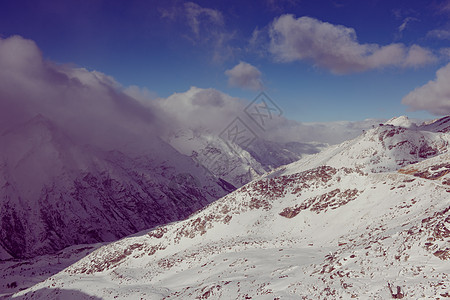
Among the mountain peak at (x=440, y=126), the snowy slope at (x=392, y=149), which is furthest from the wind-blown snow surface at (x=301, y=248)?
the mountain peak at (x=440, y=126)

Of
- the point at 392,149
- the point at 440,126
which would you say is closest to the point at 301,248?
the point at 392,149

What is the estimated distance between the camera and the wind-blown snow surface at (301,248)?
50.5ft

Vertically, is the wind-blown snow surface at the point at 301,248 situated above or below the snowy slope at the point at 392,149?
below

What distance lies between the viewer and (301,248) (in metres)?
30.6

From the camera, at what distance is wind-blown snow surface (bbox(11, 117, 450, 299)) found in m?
15.4

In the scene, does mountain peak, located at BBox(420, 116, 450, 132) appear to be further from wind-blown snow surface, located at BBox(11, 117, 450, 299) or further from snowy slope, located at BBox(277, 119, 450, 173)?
wind-blown snow surface, located at BBox(11, 117, 450, 299)

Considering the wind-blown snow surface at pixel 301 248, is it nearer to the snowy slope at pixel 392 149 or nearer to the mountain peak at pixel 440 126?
the snowy slope at pixel 392 149

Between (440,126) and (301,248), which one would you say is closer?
(301,248)

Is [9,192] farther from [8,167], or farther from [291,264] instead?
[291,264]

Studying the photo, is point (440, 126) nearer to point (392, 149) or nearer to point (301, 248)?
point (392, 149)

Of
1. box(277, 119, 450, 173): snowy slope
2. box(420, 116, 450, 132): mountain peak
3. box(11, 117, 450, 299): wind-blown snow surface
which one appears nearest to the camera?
box(11, 117, 450, 299): wind-blown snow surface

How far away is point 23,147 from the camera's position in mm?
197250

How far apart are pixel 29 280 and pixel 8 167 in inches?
5798

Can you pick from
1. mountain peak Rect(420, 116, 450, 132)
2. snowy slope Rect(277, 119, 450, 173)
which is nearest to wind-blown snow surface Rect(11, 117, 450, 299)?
snowy slope Rect(277, 119, 450, 173)
